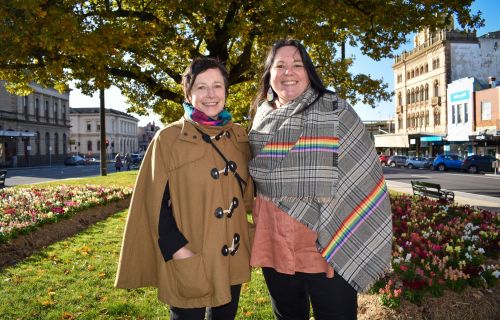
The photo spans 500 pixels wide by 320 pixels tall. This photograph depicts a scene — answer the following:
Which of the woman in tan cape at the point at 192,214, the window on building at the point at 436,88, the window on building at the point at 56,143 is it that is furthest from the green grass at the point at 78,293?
the window on building at the point at 56,143

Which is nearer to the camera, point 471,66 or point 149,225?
point 149,225

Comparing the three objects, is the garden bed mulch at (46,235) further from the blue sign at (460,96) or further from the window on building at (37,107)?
the window on building at (37,107)

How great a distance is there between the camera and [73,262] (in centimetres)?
641

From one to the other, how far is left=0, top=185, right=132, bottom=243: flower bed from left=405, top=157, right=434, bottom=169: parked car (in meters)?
32.6

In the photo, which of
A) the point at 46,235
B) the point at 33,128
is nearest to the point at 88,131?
the point at 33,128

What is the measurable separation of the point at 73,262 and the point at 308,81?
17.5 ft

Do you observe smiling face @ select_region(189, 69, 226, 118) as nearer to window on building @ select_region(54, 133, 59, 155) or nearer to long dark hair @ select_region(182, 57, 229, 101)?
long dark hair @ select_region(182, 57, 229, 101)

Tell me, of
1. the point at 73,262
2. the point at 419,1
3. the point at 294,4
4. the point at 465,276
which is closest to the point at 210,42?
the point at 294,4

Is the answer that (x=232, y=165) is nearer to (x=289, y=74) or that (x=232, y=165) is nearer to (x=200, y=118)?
(x=200, y=118)

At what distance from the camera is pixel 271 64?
283 cm

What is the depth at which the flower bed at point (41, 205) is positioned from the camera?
770cm

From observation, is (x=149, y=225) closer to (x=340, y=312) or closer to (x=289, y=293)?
(x=289, y=293)

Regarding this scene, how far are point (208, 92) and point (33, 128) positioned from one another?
5908cm

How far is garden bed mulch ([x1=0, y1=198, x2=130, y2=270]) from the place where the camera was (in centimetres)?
677
